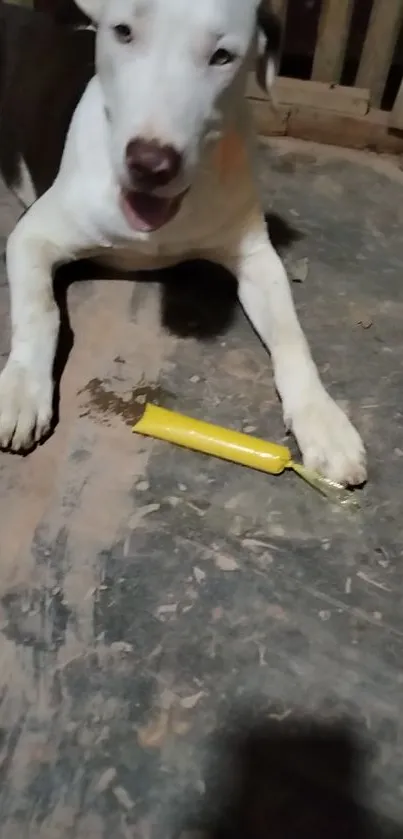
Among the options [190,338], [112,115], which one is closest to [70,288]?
[190,338]

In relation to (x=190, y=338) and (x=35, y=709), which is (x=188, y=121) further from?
(x=35, y=709)

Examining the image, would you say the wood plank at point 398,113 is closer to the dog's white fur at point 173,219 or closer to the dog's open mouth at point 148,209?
the dog's white fur at point 173,219

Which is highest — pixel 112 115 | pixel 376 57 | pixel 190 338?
pixel 112 115

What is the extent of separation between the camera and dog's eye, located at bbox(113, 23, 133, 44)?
127 cm

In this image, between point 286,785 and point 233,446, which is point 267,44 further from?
point 286,785

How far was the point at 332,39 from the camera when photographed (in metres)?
2.37

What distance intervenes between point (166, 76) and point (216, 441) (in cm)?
58

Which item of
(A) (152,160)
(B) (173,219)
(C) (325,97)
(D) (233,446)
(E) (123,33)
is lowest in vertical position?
(D) (233,446)

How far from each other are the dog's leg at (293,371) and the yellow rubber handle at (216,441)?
0.17ft

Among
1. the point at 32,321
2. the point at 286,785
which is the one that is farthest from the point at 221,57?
the point at 286,785

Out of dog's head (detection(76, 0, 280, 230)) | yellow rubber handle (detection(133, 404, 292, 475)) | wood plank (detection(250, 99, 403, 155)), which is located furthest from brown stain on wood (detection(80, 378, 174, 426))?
wood plank (detection(250, 99, 403, 155))

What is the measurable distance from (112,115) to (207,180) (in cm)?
27

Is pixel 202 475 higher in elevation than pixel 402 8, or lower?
lower

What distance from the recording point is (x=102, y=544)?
1.42 metres
